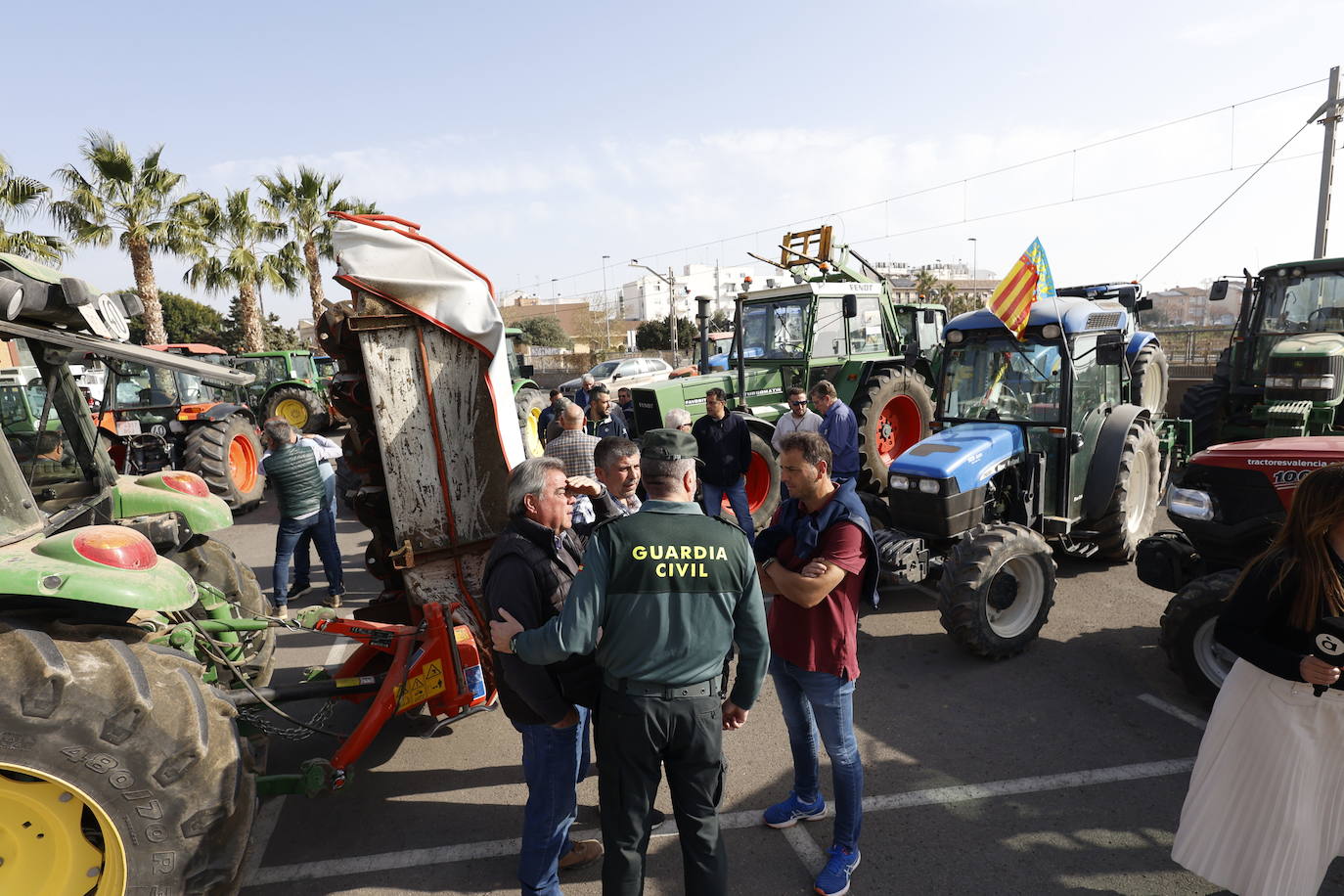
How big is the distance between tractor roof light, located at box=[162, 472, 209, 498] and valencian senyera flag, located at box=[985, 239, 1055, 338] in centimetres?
525

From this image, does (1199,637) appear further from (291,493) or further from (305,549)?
(305,549)

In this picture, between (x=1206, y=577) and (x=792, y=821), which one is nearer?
(x=792, y=821)

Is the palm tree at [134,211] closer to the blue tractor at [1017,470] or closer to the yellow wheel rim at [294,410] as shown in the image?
the yellow wheel rim at [294,410]

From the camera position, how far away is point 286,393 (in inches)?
576

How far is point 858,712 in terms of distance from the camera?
4.12 m

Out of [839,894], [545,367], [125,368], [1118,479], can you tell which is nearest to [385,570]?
[839,894]

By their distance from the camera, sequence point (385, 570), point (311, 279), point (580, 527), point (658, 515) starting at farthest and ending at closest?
1. point (311, 279)
2. point (580, 527)
3. point (385, 570)
4. point (658, 515)

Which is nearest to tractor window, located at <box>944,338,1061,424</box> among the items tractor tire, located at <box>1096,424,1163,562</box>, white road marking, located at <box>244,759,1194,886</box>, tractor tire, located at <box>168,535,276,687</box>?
tractor tire, located at <box>1096,424,1163,562</box>

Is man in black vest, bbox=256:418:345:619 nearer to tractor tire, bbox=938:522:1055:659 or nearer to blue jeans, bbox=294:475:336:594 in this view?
blue jeans, bbox=294:475:336:594

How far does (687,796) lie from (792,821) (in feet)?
3.74

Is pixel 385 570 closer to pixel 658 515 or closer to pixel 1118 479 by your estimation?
pixel 658 515

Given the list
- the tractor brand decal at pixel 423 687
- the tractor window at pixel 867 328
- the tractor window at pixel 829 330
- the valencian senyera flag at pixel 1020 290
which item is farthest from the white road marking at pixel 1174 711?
the tractor window at pixel 867 328

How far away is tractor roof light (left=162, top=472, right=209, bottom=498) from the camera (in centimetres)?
436

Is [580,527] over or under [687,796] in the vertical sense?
over
